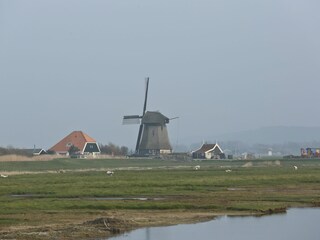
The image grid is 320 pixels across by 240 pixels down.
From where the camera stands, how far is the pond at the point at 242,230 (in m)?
31.7

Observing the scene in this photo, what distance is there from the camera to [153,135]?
145250mm

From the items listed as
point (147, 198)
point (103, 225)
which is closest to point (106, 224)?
point (103, 225)

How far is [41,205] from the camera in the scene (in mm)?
42406

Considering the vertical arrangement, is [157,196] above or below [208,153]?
below

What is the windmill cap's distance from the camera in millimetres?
146000

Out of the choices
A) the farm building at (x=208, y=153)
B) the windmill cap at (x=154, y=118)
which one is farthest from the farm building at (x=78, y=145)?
the farm building at (x=208, y=153)

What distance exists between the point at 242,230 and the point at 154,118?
4450 inches

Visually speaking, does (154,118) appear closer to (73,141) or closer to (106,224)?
(73,141)

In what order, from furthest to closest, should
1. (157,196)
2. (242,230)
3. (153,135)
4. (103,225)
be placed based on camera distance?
(153,135) < (157,196) < (242,230) < (103,225)

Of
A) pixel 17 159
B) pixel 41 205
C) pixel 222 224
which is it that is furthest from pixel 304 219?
pixel 17 159

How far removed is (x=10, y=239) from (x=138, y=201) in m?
16.6

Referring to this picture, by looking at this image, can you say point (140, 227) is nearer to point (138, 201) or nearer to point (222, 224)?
point (222, 224)

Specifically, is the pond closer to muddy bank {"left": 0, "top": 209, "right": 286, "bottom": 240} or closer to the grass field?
muddy bank {"left": 0, "top": 209, "right": 286, "bottom": 240}

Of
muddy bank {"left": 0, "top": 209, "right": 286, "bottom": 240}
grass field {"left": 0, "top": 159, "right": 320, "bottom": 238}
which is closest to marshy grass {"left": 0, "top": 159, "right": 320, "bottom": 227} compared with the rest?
grass field {"left": 0, "top": 159, "right": 320, "bottom": 238}
